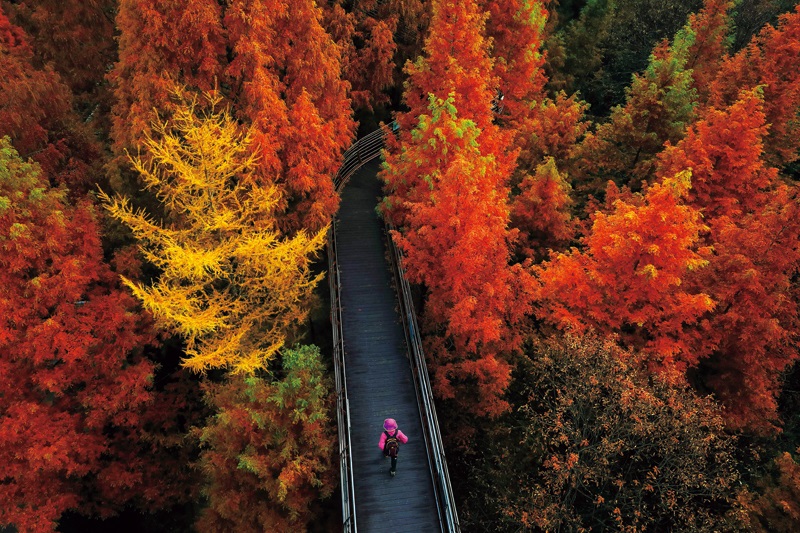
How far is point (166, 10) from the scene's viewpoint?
1402 centimetres

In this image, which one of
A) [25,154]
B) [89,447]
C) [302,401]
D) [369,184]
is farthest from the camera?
[369,184]

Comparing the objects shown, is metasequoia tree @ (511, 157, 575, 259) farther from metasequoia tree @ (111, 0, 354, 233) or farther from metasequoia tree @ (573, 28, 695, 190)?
metasequoia tree @ (111, 0, 354, 233)

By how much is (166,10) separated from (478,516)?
58.2 feet

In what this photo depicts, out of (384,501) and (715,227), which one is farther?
(715,227)

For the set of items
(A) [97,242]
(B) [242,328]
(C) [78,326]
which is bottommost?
(B) [242,328]

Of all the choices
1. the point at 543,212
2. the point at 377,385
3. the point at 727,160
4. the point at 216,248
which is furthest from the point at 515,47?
the point at 216,248

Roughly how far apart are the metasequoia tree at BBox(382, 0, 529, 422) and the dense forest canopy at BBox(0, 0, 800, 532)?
0.34 feet

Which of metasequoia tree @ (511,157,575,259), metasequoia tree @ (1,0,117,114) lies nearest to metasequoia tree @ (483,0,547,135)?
metasequoia tree @ (511,157,575,259)

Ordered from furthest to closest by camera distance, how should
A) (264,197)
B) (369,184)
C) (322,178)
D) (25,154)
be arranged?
1. (369,184)
2. (25,154)
3. (322,178)
4. (264,197)

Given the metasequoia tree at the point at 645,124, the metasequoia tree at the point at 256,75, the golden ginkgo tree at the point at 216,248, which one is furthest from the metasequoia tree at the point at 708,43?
the golden ginkgo tree at the point at 216,248

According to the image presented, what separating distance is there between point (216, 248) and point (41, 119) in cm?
1094

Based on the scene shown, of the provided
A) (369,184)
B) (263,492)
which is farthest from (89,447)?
(369,184)

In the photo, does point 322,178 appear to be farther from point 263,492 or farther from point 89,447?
point 89,447

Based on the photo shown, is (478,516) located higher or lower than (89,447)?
lower
